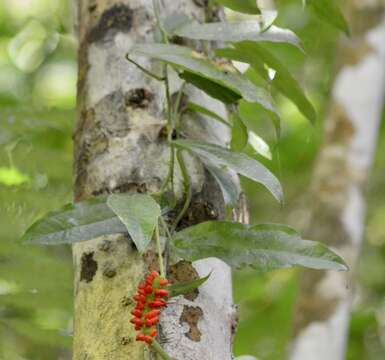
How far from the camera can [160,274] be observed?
1.03 m

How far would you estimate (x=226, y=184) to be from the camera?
3.83 ft

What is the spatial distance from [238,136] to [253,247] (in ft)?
0.80

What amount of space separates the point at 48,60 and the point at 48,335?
2.28 m

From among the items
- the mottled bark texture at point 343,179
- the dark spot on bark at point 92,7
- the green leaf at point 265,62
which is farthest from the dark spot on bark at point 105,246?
the mottled bark texture at point 343,179

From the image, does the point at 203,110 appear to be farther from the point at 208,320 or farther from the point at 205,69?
the point at 208,320

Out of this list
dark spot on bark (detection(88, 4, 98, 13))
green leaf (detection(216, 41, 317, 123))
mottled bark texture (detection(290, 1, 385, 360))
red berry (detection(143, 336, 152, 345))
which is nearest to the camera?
red berry (detection(143, 336, 152, 345))

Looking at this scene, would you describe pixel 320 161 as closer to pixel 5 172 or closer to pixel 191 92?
pixel 5 172

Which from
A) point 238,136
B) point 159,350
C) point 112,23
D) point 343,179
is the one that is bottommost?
point 159,350

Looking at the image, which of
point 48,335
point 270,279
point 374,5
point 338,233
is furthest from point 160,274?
point 270,279

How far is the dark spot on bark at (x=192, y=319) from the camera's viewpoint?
101 cm

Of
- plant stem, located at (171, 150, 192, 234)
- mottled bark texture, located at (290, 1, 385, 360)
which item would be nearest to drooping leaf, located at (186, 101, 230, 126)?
plant stem, located at (171, 150, 192, 234)

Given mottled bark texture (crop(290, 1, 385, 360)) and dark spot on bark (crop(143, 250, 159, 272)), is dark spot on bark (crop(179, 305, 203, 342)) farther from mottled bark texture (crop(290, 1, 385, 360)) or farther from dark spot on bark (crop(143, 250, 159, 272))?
mottled bark texture (crop(290, 1, 385, 360))

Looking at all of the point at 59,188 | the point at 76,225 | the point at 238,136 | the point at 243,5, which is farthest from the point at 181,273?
the point at 59,188

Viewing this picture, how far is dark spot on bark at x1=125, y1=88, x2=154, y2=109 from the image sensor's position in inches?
49.1
